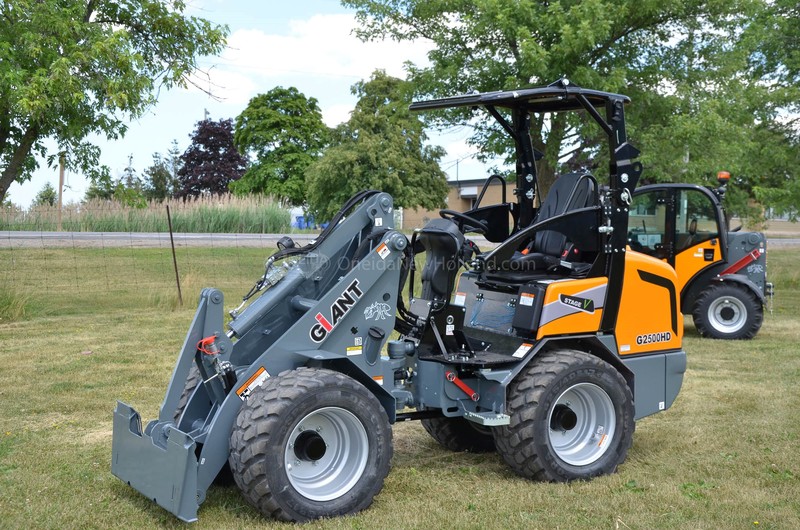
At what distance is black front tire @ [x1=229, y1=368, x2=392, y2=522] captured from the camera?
4578 millimetres

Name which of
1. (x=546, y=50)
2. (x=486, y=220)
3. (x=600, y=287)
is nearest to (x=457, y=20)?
(x=546, y=50)

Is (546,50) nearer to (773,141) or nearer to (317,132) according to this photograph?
(773,141)

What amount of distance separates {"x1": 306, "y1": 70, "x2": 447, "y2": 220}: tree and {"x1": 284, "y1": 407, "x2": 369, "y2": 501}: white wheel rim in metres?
35.7

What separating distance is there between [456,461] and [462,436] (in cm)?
Result: 28

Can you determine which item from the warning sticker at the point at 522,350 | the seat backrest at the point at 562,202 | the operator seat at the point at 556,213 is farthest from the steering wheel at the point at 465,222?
the warning sticker at the point at 522,350

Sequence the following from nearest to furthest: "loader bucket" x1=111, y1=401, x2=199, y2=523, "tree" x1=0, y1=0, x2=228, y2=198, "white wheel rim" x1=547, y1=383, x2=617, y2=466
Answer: "loader bucket" x1=111, y1=401, x2=199, y2=523
"white wheel rim" x1=547, y1=383, x2=617, y2=466
"tree" x1=0, y1=0, x2=228, y2=198

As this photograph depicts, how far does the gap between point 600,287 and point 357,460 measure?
201 cm

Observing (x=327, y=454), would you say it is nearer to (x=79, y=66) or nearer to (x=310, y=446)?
(x=310, y=446)

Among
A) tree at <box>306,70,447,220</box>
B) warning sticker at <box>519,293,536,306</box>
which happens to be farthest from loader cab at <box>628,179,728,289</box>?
tree at <box>306,70,447,220</box>

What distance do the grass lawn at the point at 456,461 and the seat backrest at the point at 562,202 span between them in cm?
160

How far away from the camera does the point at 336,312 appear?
516cm

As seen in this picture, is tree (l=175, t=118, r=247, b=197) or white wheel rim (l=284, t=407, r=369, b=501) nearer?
white wheel rim (l=284, t=407, r=369, b=501)

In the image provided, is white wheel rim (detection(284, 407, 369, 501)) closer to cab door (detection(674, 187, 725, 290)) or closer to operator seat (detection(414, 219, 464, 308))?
operator seat (detection(414, 219, 464, 308))

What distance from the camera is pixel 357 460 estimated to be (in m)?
5.00
